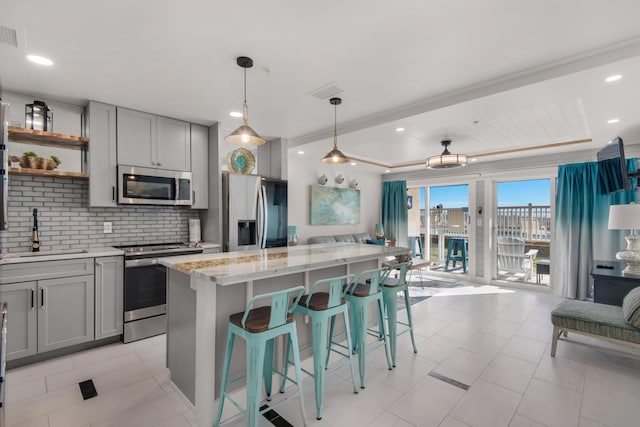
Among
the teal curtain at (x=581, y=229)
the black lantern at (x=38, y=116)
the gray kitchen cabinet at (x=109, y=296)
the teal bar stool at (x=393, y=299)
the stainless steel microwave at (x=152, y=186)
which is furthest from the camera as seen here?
the teal curtain at (x=581, y=229)

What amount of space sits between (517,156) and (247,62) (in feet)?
16.9

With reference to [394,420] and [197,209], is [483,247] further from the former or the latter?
[197,209]

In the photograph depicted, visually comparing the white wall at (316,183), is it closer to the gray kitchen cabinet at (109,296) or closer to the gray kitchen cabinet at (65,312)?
the gray kitchen cabinet at (109,296)

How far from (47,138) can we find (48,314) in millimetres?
1747

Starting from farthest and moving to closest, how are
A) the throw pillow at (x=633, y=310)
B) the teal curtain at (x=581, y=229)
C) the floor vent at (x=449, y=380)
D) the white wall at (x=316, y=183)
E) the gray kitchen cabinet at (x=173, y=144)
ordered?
1. the white wall at (x=316, y=183)
2. the teal curtain at (x=581, y=229)
3. the gray kitchen cabinet at (x=173, y=144)
4. the throw pillow at (x=633, y=310)
5. the floor vent at (x=449, y=380)

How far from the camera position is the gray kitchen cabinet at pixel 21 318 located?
262cm

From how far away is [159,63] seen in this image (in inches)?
97.5

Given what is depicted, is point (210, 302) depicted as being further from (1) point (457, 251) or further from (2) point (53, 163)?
(1) point (457, 251)

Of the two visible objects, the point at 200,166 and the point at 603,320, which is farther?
the point at 200,166

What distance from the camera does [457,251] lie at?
6.79 metres

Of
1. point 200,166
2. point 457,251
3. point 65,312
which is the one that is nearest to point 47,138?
point 200,166

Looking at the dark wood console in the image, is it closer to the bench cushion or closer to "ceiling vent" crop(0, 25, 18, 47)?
the bench cushion

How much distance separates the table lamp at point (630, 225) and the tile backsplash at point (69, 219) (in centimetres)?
550

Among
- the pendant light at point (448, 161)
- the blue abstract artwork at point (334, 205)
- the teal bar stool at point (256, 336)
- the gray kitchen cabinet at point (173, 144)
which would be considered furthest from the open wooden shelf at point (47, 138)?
the pendant light at point (448, 161)
